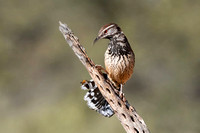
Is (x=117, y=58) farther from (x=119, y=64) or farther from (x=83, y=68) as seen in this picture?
(x=83, y=68)

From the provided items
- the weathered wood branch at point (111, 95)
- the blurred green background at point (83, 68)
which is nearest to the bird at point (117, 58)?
the weathered wood branch at point (111, 95)

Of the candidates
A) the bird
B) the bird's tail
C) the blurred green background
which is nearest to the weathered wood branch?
the bird

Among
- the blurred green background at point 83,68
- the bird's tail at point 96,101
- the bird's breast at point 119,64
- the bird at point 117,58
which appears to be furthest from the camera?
the blurred green background at point 83,68

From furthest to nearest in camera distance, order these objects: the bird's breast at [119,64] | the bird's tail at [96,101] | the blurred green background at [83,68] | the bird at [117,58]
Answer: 1. the blurred green background at [83,68]
2. the bird's tail at [96,101]
3. the bird's breast at [119,64]
4. the bird at [117,58]

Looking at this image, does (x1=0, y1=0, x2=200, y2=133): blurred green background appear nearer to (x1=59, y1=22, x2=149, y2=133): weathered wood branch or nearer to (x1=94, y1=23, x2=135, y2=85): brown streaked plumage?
(x1=94, y1=23, x2=135, y2=85): brown streaked plumage

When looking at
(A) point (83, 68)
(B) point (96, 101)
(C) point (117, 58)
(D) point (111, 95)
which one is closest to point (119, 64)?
(C) point (117, 58)

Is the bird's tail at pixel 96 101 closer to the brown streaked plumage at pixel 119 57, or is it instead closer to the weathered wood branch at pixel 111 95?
the brown streaked plumage at pixel 119 57
